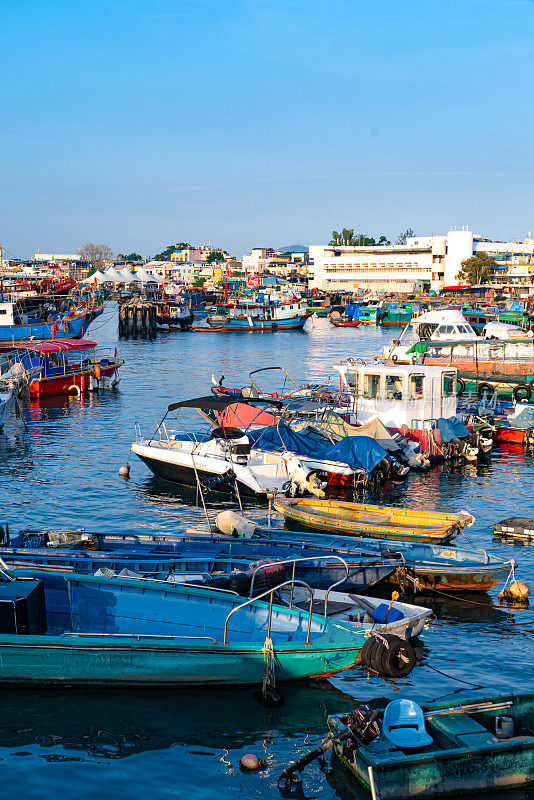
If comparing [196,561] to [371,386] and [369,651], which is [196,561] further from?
[371,386]

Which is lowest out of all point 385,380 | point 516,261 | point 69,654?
point 69,654

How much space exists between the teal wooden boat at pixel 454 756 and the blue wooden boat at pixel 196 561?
17.0ft

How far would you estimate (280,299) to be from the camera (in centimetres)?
12900

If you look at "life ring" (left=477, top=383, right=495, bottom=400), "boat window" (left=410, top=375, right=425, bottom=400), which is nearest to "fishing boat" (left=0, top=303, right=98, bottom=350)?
"life ring" (left=477, top=383, right=495, bottom=400)

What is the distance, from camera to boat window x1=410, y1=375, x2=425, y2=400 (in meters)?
31.6

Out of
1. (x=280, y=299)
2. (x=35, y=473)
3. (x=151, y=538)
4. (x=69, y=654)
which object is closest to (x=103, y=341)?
(x=280, y=299)

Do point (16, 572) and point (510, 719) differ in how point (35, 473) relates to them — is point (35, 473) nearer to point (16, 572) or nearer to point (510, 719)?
point (16, 572)

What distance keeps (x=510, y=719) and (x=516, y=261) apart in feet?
513

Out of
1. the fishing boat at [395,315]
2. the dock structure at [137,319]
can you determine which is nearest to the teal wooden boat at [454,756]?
the dock structure at [137,319]

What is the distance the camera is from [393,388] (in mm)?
31938

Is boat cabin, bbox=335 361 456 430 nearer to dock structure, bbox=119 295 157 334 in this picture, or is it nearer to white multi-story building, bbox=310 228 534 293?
dock structure, bbox=119 295 157 334

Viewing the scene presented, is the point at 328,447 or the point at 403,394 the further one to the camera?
the point at 403,394

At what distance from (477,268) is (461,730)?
5890 inches

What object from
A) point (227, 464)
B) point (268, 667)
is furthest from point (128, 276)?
point (268, 667)
